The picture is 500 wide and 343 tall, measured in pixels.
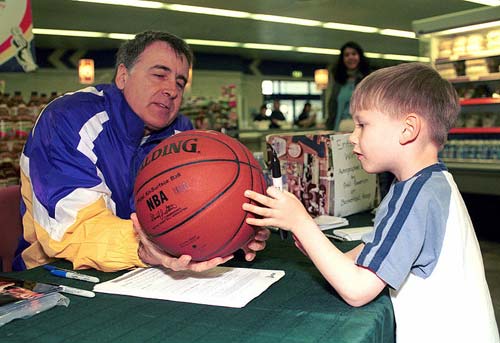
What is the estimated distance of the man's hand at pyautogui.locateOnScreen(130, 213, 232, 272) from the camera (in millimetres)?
1233

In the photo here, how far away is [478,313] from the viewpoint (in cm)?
116

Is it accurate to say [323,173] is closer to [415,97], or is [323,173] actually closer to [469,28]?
[415,97]

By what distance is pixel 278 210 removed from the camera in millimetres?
1152

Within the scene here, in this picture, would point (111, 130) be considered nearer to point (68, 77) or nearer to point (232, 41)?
point (232, 41)

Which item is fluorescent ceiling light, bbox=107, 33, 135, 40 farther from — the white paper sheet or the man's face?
the white paper sheet

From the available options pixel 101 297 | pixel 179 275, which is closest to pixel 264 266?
pixel 179 275

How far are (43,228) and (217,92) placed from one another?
50.6ft

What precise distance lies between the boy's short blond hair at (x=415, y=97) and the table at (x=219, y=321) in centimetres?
43

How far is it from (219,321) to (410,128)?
0.62 meters

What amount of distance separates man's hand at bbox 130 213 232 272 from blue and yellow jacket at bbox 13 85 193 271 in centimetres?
5

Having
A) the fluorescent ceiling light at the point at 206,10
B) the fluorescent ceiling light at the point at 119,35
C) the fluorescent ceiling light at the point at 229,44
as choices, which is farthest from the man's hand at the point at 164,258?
the fluorescent ceiling light at the point at 119,35

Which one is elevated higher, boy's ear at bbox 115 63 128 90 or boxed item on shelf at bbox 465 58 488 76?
boxed item on shelf at bbox 465 58 488 76

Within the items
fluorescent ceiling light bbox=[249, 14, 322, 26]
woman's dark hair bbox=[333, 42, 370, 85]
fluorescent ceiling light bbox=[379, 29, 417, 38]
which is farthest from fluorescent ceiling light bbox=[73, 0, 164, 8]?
fluorescent ceiling light bbox=[379, 29, 417, 38]

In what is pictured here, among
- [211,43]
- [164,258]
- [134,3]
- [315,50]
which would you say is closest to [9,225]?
[164,258]
